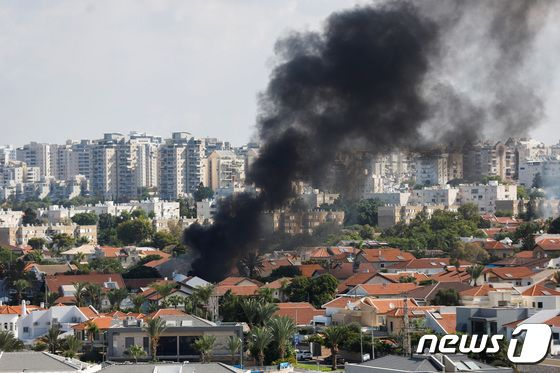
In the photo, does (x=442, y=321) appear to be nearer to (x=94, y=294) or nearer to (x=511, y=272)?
(x=94, y=294)

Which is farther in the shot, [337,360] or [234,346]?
[337,360]

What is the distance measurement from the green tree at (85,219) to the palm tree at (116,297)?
78.6m

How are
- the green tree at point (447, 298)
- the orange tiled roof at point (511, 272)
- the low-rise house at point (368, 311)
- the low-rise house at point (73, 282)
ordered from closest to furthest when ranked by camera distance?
the low-rise house at point (368, 311) → the green tree at point (447, 298) → the orange tiled roof at point (511, 272) → the low-rise house at point (73, 282)

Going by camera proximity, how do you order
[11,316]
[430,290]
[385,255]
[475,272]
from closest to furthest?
[11,316] < [430,290] < [475,272] < [385,255]

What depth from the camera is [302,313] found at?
6762cm

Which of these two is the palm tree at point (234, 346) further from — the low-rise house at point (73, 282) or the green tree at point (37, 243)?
the green tree at point (37, 243)

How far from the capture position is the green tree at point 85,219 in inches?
6107

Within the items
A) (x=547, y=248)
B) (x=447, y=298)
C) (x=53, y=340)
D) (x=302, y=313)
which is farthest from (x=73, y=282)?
(x=547, y=248)

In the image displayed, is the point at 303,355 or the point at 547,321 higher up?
the point at 547,321

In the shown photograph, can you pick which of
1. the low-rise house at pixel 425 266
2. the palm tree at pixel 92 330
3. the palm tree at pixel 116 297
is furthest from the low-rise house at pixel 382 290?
the palm tree at pixel 92 330

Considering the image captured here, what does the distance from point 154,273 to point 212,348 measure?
108ft

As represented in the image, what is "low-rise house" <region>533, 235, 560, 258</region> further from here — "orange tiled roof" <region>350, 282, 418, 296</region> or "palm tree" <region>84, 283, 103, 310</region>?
"palm tree" <region>84, 283, 103, 310</region>

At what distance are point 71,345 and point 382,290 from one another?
20.1 m

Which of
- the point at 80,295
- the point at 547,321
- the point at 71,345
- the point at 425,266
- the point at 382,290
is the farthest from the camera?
the point at 425,266
